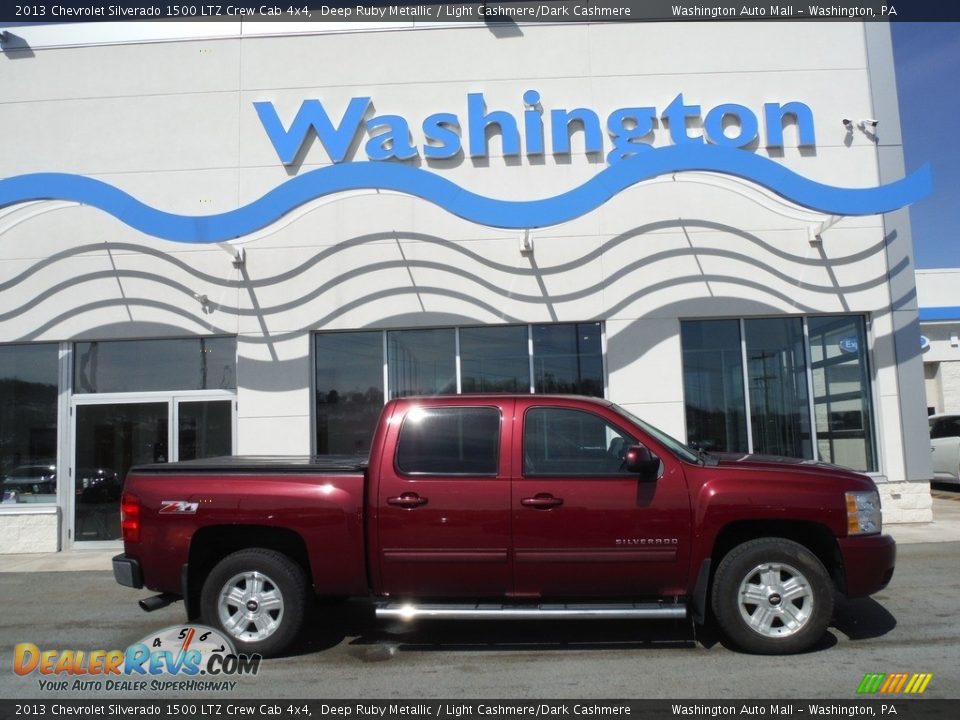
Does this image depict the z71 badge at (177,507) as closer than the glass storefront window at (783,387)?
Yes

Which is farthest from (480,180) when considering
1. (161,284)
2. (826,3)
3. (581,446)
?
(581,446)

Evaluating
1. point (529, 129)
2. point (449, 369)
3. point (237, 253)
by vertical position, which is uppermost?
point (529, 129)

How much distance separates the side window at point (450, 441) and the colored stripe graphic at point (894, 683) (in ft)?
9.08

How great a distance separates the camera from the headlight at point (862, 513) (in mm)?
5516

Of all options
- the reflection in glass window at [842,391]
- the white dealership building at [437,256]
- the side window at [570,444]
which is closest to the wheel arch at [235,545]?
the side window at [570,444]

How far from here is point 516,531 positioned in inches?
218

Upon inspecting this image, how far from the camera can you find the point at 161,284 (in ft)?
38.2

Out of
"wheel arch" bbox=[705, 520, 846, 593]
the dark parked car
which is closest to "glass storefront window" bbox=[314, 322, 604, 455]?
the dark parked car

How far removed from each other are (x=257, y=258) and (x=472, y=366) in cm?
362

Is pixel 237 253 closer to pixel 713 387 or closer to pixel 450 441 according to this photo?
pixel 450 441

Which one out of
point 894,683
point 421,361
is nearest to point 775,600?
point 894,683

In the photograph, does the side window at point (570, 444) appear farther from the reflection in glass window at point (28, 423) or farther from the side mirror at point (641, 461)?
the reflection in glass window at point (28, 423)

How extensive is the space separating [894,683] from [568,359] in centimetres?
696
